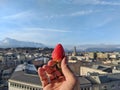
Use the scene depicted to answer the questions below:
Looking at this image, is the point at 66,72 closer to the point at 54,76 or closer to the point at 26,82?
the point at 54,76

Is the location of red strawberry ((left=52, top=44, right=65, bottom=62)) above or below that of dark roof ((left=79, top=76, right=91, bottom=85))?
above

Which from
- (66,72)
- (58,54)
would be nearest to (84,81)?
(58,54)

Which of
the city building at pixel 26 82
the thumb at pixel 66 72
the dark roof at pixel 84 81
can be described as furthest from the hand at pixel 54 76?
the dark roof at pixel 84 81

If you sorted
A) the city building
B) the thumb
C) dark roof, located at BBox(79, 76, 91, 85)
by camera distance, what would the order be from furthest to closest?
dark roof, located at BBox(79, 76, 91, 85) < the city building < the thumb

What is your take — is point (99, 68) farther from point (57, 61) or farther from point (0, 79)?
point (57, 61)

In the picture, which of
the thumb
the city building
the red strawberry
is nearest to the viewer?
the thumb

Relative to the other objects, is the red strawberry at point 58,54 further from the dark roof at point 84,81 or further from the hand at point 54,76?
the dark roof at point 84,81

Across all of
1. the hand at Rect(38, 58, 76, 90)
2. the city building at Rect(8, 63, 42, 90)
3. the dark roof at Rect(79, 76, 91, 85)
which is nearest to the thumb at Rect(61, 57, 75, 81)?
the hand at Rect(38, 58, 76, 90)

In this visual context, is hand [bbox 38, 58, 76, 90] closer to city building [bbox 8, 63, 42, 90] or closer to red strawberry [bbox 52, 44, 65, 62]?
red strawberry [bbox 52, 44, 65, 62]
